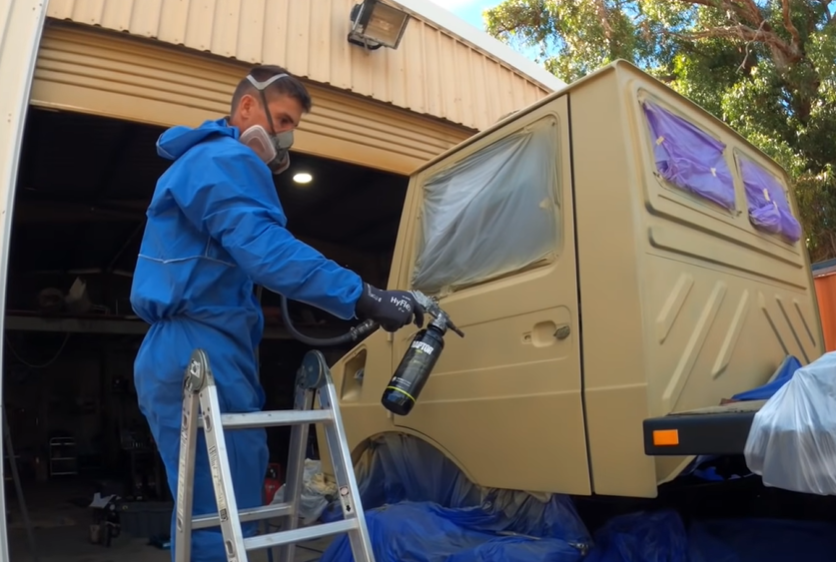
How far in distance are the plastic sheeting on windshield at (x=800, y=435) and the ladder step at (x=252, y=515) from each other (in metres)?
1.46

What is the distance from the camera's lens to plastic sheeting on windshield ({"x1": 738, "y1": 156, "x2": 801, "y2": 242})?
9.62 ft

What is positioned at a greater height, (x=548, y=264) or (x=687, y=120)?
(x=687, y=120)

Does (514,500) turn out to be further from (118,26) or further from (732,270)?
(118,26)

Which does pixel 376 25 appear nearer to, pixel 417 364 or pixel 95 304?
pixel 417 364

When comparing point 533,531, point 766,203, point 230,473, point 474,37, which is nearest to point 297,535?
point 230,473

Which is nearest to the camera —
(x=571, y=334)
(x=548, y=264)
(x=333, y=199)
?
(x=571, y=334)

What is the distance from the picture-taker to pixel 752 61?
12156mm

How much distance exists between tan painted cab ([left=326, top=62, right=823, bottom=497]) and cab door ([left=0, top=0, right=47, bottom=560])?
76.1 inches

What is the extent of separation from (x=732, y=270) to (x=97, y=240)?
8908 millimetres

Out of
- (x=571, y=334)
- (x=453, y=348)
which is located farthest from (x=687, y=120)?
(x=453, y=348)

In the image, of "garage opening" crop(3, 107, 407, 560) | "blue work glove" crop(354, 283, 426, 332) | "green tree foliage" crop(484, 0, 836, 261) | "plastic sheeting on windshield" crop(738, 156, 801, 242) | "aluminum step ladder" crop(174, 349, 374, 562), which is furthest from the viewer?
"green tree foliage" crop(484, 0, 836, 261)

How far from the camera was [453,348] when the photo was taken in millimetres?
2764

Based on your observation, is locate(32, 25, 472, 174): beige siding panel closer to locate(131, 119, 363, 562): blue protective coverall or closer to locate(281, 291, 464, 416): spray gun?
locate(131, 119, 363, 562): blue protective coverall

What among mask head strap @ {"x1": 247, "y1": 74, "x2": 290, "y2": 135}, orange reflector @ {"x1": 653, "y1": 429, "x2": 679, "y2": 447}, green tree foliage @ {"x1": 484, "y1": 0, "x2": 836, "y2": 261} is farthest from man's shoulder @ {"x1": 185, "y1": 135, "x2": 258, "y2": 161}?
green tree foliage @ {"x1": 484, "y1": 0, "x2": 836, "y2": 261}
